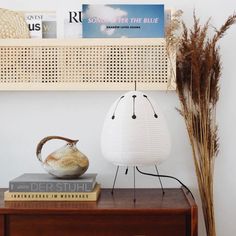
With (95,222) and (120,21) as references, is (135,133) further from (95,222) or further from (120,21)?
(120,21)

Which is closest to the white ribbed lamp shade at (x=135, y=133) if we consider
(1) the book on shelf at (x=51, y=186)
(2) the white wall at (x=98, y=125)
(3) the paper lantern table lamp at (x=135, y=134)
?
(3) the paper lantern table lamp at (x=135, y=134)

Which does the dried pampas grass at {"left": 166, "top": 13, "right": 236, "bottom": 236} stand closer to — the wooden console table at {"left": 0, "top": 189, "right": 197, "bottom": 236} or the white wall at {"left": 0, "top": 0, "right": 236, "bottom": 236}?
the white wall at {"left": 0, "top": 0, "right": 236, "bottom": 236}

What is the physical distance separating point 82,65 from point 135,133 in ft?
1.44

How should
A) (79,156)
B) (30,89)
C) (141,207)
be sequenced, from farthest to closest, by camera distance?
1. (30,89)
2. (79,156)
3. (141,207)

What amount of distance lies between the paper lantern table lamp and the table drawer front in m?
0.20

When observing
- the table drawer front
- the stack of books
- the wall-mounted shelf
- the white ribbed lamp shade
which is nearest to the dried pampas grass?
the wall-mounted shelf

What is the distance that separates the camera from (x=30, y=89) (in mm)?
1618

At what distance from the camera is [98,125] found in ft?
5.57

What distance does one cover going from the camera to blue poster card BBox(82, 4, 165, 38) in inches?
64.3

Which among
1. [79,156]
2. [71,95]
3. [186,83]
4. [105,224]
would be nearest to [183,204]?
[105,224]

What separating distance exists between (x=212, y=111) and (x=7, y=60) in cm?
91

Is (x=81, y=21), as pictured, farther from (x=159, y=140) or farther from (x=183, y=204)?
(x=183, y=204)

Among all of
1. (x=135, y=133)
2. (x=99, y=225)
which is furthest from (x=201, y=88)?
(x=99, y=225)

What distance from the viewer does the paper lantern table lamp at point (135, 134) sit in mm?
1354
